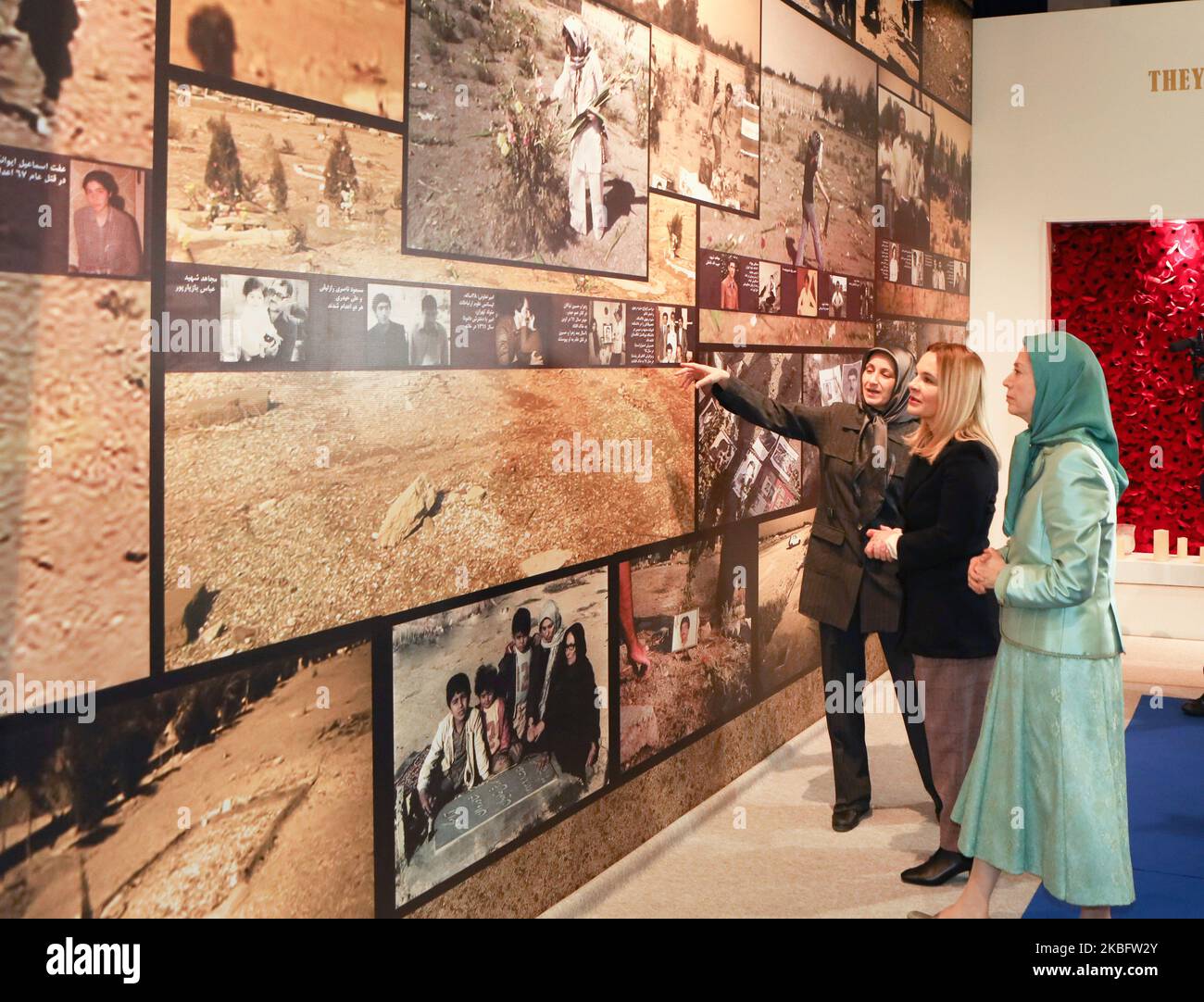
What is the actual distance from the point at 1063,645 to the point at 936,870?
127 cm

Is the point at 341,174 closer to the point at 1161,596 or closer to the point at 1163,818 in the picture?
the point at 1163,818

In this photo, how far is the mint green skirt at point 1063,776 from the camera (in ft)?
11.5

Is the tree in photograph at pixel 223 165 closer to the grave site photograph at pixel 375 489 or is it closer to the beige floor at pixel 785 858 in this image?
the grave site photograph at pixel 375 489

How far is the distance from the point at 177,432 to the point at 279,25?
0.94m

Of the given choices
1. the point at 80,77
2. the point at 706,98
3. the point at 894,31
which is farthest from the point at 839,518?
the point at 894,31

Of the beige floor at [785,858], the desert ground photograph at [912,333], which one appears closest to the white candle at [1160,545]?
the desert ground photograph at [912,333]

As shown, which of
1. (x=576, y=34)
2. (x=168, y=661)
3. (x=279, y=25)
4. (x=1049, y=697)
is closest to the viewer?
(x=168, y=661)

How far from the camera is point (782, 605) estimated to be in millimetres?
5926

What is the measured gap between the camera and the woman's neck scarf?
4.81 meters

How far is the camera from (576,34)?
4.02m

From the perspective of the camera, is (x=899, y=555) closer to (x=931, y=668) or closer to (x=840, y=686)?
(x=931, y=668)

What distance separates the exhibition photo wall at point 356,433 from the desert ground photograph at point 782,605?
0.36 metres

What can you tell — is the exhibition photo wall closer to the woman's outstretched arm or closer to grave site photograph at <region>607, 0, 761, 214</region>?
grave site photograph at <region>607, 0, 761, 214</region>

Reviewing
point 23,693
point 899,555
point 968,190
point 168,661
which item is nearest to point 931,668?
point 899,555
